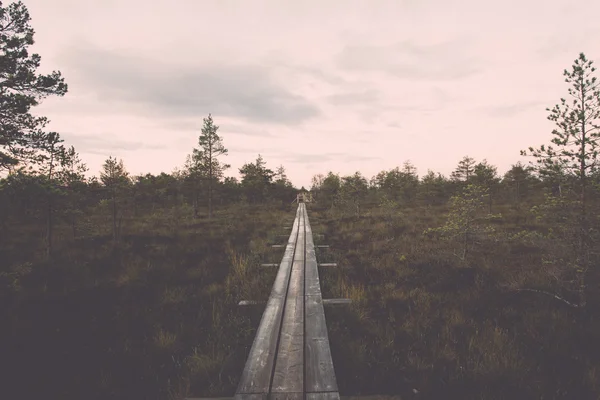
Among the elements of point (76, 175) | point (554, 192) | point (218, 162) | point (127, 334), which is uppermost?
point (218, 162)

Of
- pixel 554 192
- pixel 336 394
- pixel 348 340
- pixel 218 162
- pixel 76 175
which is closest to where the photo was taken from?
pixel 336 394

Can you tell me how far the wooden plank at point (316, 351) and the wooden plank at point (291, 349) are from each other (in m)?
0.08

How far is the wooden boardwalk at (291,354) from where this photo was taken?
7.69 ft

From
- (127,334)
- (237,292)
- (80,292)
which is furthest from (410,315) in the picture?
(80,292)

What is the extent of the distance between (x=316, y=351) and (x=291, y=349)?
12.3 inches

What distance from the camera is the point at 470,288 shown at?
553 centimetres

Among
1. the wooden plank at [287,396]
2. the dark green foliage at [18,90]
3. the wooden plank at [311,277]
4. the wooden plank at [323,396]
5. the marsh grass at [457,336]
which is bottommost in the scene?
the marsh grass at [457,336]

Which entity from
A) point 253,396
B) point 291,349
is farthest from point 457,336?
point 253,396

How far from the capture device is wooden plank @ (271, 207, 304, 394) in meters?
2.44

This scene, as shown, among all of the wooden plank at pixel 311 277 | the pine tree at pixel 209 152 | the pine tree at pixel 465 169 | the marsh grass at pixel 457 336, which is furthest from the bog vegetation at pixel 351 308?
the pine tree at pixel 465 169

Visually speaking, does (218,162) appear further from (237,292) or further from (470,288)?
(470,288)

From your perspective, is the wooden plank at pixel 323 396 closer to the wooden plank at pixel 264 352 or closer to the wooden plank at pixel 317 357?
the wooden plank at pixel 317 357

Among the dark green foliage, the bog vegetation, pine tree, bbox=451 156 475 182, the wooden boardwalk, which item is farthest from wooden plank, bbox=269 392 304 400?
pine tree, bbox=451 156 475 182

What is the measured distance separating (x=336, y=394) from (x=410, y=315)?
8.70 feet
